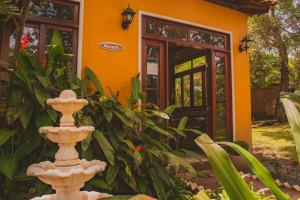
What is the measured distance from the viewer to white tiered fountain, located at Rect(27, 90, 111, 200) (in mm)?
1537

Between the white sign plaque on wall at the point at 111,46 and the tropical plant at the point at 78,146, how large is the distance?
131 cm

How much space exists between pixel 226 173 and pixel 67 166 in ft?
3.72

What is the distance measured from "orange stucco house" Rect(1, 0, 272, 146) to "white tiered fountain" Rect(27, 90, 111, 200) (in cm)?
280

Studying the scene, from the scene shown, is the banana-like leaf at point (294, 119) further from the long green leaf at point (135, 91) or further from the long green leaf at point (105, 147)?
the long green leaf at point (135, 91)

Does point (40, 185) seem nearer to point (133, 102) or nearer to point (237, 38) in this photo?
point (133, 102)

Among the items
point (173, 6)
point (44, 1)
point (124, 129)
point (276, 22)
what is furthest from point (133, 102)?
point (276, 22)

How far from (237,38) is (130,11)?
3125 mm

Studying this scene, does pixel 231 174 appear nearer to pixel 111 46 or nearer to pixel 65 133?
pixel 65 133

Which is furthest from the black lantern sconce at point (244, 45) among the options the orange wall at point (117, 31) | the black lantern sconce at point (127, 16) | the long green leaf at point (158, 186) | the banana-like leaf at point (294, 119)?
the banana-like leaf at point (294, 119)

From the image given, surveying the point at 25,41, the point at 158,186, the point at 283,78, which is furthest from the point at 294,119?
the point at 283,78

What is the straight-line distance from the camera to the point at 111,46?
5199 mm

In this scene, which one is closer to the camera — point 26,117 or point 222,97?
point 26,117

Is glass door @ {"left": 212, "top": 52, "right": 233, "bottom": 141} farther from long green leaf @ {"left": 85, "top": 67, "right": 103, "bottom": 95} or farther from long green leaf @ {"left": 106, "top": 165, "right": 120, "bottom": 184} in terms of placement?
long green leaf @ {"left": 106, "top": 165, "right": 120, "bottom": 184}

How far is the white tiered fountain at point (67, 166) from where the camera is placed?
5.04 feet
